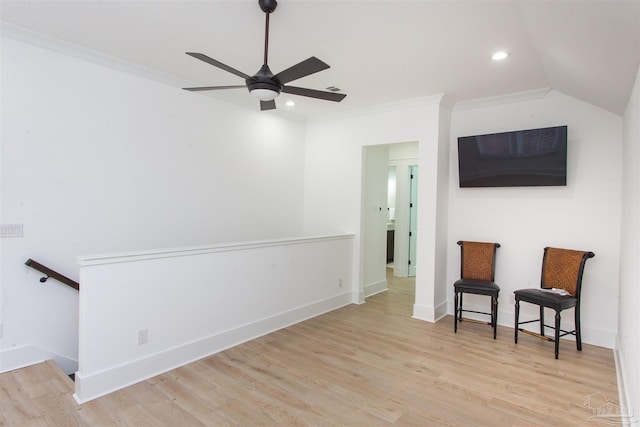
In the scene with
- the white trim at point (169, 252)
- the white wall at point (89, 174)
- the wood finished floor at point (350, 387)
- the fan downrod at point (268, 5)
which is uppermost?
the fan downrod at point (268, 5)

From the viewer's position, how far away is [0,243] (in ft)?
9.13

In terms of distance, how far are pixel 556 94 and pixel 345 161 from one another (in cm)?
264

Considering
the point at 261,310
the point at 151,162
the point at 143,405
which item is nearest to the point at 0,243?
the point at 151,162

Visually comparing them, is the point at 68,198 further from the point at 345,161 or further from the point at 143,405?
the point at 345,161

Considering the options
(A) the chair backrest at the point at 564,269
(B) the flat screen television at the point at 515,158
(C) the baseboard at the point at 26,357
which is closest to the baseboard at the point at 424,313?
(A) the chair backrest at the point at 564,269

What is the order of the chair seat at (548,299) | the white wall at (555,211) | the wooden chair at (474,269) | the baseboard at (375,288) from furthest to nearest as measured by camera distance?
the baseboard at (375,288) < the wooden chair at (474,269) < the white wall at (555,211) < the chair seat at (548,299)

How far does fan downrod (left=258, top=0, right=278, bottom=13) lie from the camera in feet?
7.40

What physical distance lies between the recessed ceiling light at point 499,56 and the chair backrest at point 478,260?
83.2 inches

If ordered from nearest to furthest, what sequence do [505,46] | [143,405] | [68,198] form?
[143,405] → [505,46] → [68,198]

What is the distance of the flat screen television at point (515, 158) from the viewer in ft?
12.1

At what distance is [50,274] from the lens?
2.95 m

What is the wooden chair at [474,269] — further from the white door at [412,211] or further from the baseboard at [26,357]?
the baseboard at [26,357]

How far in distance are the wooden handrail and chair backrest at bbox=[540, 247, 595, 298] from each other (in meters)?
4.69

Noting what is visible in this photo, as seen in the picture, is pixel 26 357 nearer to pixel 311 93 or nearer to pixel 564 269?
pixel 311 93
